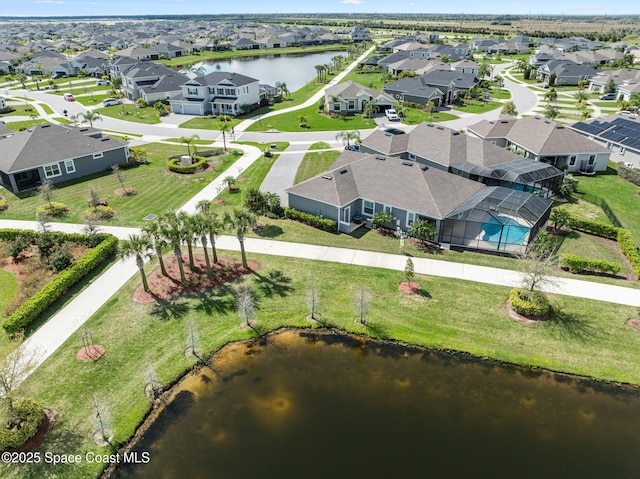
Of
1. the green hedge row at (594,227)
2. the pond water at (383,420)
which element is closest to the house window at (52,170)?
the pond water at (383,420)

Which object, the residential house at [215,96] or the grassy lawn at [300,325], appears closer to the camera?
the grassy lawn at [300,325]

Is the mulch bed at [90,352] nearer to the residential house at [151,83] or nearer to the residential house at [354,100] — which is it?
the residential house at [354,100]

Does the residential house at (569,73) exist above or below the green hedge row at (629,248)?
above

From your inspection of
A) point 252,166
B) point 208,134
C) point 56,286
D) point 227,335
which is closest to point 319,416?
point 227,335

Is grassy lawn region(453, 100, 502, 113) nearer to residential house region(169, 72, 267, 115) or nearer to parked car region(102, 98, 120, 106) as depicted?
residential house region(169, 72, 267, 115)

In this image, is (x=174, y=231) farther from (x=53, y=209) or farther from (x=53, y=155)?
(x=53, y=155)

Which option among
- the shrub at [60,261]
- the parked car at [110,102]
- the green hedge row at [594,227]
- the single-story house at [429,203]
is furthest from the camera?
the parked car at [110,102]

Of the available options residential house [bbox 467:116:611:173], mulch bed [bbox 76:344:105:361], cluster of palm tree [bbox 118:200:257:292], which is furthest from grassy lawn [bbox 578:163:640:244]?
mulch bed [bbox 76:344:105:361]
